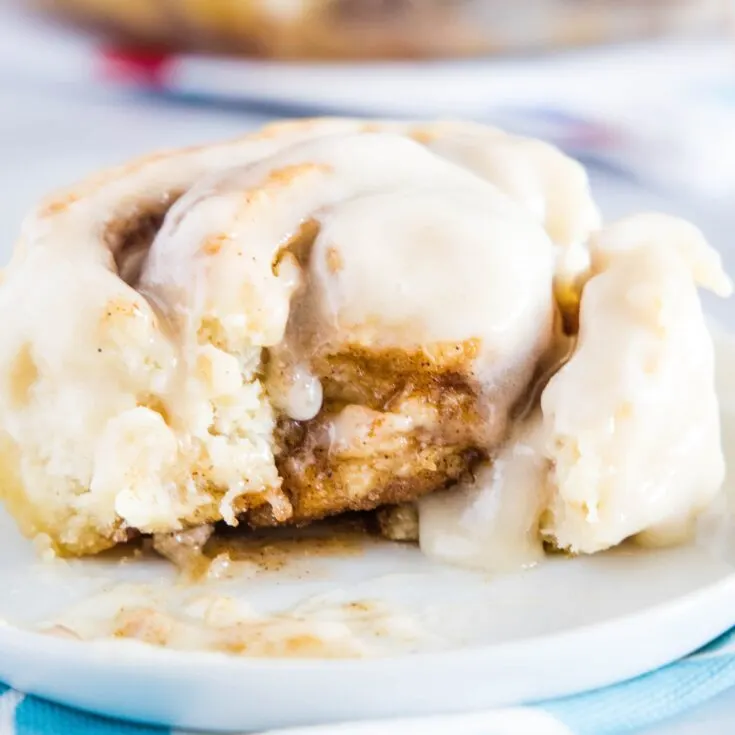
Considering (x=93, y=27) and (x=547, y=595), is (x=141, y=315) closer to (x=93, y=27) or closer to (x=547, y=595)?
(x=547, y=595)

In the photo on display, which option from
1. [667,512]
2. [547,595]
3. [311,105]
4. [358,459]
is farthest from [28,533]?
[311,105]

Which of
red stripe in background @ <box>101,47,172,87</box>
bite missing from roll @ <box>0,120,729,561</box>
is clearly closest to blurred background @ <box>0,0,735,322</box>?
red stripe in background @ <box>101,47,172,87</box>

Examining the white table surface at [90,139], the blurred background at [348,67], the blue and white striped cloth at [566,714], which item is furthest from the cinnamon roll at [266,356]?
the blurred background at [348,67]

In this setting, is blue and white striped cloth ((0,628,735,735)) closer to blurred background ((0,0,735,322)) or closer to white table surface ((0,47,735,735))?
white table surface ((0,47,735,735))

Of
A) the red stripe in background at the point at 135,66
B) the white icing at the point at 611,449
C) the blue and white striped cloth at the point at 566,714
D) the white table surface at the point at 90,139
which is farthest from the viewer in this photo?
the red stripe in background at the point at 135,66

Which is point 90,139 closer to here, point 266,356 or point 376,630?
point 266,356

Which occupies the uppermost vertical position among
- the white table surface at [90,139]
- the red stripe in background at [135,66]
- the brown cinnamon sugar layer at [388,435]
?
the brown cinnamon sugar layer at [388,435]

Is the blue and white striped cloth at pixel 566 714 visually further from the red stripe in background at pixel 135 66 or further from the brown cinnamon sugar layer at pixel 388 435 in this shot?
the red stripe in background at pixel 135 66
